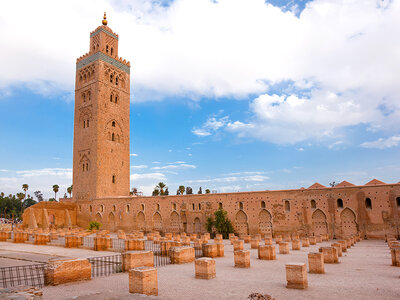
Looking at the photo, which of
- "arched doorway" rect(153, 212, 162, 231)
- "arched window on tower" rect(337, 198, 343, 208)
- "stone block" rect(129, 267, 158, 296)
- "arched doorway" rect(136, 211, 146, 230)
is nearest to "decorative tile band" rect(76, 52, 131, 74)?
"arched doorway" rect(136, 211, 146, 230)

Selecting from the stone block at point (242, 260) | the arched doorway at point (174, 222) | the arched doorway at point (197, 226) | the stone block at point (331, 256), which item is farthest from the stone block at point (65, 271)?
the arched doorway at point (174, 222)

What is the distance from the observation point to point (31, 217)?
2803cm

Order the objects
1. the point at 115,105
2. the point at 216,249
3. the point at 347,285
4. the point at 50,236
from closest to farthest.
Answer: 1. the point at 347,285
2. the point at 216,249
3. the point at 50,236
4. the point at 115,105

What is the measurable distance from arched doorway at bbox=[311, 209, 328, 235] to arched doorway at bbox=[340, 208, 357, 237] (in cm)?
110

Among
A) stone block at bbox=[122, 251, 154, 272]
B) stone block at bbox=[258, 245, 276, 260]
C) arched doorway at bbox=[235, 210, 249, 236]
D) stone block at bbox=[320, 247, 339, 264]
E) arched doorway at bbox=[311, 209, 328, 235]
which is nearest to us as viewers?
stone block at bbox=[122, 251, 154, 272]

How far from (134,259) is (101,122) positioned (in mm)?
27532

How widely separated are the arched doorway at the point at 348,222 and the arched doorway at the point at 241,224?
660 centimetres

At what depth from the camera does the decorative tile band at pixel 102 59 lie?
35531 mm

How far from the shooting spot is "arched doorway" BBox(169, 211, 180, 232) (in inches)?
997

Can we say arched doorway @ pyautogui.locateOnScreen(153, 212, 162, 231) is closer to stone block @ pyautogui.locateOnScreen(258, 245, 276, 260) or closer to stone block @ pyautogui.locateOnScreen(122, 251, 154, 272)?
stone block @ pyautogui.locateOnScreen(258, 245, 276, 260)

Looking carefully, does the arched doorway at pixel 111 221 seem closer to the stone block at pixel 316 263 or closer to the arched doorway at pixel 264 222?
the arched doorway at pixel 264 222

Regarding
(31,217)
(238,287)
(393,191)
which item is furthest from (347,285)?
(31,217)

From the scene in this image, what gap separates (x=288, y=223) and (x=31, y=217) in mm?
23564

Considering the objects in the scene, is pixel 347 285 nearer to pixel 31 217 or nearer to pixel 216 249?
pixel 216 249
